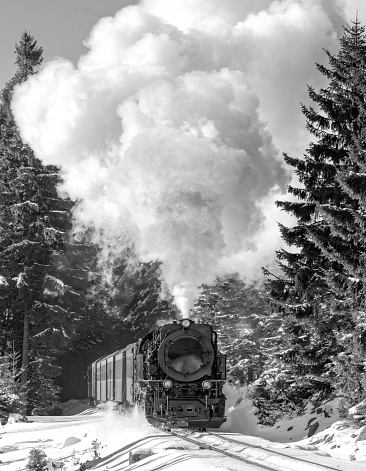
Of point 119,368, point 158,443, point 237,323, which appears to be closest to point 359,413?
point 158,443

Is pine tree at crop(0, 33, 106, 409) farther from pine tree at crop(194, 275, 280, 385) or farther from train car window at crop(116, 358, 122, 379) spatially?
pine tree at crop(194, 275, 280, 385)

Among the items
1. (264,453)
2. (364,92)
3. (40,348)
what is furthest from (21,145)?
(264,453)

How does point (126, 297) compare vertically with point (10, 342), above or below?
above

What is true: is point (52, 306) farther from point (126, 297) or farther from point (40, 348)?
point (126, 297)

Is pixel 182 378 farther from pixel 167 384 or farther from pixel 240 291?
pixel 240 291

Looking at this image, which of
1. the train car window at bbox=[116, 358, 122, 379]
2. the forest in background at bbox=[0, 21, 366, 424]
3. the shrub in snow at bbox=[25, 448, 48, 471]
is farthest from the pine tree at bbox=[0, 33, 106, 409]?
the shrub in snow at bbox=[25, 448, 48, 471]

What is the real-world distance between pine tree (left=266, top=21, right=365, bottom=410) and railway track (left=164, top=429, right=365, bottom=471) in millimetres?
5380

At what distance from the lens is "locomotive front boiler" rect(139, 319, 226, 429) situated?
59.4 ft

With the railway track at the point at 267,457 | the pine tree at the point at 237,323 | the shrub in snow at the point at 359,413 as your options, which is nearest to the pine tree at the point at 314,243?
the shrub in snow at the point at 359,413

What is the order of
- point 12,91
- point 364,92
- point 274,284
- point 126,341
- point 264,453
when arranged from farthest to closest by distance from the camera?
point 126,341
point 12,91
point 274,284
point 364,92
point 264,453

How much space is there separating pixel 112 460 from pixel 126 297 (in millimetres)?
41092

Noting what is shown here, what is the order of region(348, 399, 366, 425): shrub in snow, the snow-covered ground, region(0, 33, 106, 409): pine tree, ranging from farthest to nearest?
region(0, 33, 106, 409): pine tree → region(348, 399, 366, 425): shrub in snow → the snow-covered ground

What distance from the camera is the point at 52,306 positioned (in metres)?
36.8

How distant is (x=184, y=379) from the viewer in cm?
1838
